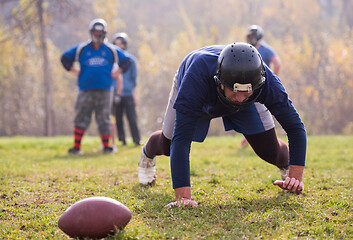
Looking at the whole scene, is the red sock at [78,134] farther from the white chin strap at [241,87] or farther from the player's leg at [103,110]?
the white chin strap at [241,87]

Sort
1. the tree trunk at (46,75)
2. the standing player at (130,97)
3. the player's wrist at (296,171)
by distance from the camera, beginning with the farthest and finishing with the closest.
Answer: the tree trunk at (46,75) < the standing player at (130,97) < the player's wrist at (296,171)

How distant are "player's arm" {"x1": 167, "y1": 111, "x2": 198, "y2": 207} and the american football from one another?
70 centimetres

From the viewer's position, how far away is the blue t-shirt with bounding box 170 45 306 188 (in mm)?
3456

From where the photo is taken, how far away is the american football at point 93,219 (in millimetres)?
2977

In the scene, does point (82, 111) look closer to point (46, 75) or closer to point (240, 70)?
point (240, 70)

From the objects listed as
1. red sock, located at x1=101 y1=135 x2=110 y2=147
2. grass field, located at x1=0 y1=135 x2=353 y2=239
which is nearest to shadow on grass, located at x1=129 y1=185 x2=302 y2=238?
grass field, located at x1=0 y1=135 x2=353 y2=239

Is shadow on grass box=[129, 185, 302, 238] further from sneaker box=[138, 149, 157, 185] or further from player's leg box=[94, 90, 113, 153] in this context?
player's leg box=[94, 90, 113, 153]

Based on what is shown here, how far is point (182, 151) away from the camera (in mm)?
3588

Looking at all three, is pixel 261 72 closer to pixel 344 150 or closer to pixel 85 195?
pixel 85 195

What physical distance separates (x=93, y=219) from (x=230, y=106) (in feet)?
5.06

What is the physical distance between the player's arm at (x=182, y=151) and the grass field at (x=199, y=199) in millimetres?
205

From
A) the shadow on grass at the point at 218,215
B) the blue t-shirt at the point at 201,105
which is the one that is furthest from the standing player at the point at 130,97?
the blue t-shirt at the point at 201,105

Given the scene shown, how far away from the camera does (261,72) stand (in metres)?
3.34

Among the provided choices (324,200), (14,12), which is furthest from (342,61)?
(324,200)
